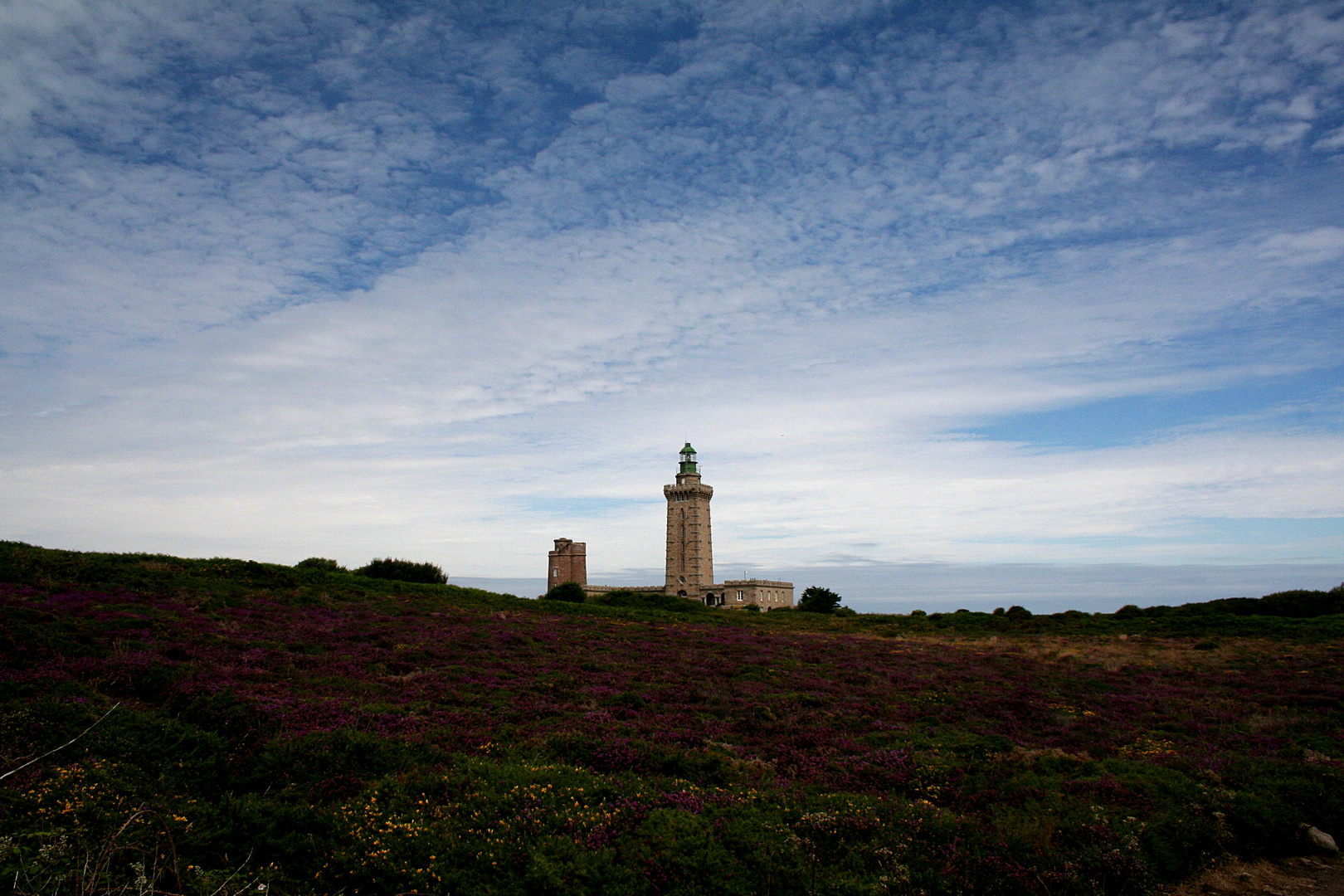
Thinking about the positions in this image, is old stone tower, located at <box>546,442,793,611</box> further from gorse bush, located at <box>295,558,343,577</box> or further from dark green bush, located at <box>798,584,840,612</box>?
gorse bush, located at <box>295,558,343,577</box>

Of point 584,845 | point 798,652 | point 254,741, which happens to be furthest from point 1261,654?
point 254,741

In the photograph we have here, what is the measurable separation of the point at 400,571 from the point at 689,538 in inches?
2222

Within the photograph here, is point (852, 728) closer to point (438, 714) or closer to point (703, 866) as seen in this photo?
point (703, 866)

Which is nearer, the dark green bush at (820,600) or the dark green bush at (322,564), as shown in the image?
the dark green bush at (322,564)

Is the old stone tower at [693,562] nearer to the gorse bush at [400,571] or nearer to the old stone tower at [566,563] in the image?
the old stone tower at [566,563]

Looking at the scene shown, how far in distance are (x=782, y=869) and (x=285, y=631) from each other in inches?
896

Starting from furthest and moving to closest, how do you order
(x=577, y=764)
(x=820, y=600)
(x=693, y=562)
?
(x=693, y=562)
(x=820, y=600)
(x=577, y=764)

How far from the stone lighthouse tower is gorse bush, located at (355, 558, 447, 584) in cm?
5218

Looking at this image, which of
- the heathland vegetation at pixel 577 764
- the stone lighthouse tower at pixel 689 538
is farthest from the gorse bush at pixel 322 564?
the stone lighthouse tower at pixel 689 538

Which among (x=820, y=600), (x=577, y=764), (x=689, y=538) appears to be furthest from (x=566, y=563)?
(x=577, y=764)

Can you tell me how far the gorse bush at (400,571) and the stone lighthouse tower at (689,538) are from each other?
5218 cm

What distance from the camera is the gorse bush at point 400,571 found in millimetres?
51875

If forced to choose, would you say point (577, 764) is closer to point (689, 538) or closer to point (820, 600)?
point (820, 600)

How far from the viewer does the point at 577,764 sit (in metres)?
14.8
